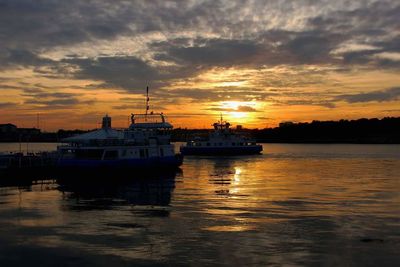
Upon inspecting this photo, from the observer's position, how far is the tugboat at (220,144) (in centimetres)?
14738

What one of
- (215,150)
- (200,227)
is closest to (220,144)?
(215,150)

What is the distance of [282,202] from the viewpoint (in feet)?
137

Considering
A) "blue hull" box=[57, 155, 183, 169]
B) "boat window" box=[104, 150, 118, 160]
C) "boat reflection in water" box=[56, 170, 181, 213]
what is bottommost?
"boat reflection in water" box=[56, 170, 181, 213]

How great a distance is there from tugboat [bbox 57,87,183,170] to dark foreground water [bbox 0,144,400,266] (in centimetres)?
1827

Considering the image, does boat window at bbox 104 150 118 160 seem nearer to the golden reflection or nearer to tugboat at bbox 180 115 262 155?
the golden reflection

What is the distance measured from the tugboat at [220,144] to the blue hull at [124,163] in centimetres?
6711

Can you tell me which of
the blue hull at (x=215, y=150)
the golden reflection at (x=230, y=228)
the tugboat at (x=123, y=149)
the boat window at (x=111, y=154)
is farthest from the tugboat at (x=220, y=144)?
the golden reflection at (x=230, y=228)

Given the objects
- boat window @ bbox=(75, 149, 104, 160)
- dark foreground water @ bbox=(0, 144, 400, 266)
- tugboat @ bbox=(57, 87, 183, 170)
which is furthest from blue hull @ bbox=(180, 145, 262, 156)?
dark foreground water @ bbox=(0, 144, 400, 266)

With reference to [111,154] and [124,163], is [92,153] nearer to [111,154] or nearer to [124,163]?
[111,154]

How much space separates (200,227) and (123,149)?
1725 inches

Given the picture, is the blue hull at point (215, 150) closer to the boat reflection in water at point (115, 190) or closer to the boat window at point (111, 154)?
the boat reflection in water at point (115, 190)

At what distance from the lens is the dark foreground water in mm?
22781

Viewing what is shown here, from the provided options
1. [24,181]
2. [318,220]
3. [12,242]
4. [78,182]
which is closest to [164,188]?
[78,182]

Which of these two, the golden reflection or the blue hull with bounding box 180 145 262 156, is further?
the blue hull with bounding box 180 145 262 156
